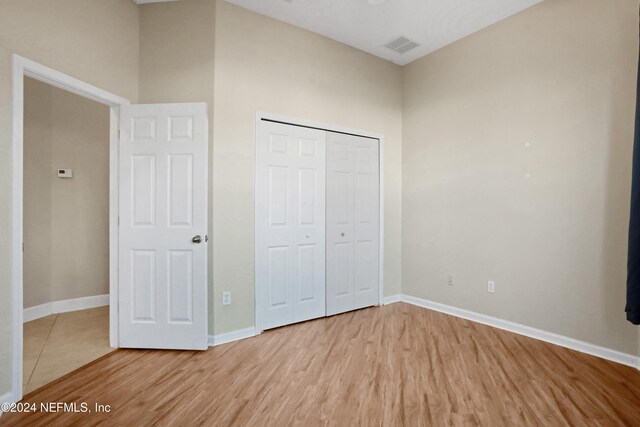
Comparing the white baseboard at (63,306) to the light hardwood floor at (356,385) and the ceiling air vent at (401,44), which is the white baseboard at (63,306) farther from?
the ceiling air vent at (401,44)

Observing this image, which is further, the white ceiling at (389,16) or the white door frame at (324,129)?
the white door frame at (324,129)

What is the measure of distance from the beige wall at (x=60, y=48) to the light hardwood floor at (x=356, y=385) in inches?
28.4

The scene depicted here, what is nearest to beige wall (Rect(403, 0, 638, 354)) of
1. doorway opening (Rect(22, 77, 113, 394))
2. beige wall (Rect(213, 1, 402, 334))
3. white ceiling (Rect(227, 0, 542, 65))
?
white ceiling (Rect(227, 0, 542, 65))

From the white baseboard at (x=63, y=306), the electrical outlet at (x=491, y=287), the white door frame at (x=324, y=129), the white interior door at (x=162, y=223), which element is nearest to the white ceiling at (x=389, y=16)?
the white door frame at (x=324, y=129)

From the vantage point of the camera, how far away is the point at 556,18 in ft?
9.33

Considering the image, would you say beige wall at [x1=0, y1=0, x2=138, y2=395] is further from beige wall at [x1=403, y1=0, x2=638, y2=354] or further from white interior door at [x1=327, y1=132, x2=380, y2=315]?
beige wall at [x1=403, y1=0, x2=638, y2=354]

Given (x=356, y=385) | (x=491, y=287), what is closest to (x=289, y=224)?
(x=356, y=385)

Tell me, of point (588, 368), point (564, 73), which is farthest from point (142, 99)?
point (588, 368)

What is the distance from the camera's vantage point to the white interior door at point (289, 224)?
123 inches

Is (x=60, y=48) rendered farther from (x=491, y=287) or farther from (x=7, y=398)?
(x=491, y=287)

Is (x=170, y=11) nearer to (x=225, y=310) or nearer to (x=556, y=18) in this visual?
(x=225, y=310)

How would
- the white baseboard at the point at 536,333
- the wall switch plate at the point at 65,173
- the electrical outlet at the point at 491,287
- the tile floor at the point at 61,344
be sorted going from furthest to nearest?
the wall switch plate at the point at 65,173
the electrical outlet at the point at 491,287
the white baseboard at the point at 536,333
the tile floor at the point at 61,344

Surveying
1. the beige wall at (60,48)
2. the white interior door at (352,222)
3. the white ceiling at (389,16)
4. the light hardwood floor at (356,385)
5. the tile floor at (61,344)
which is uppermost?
the white ceiling at (389,16)

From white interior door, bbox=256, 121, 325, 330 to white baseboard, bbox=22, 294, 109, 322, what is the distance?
7.95 ft
